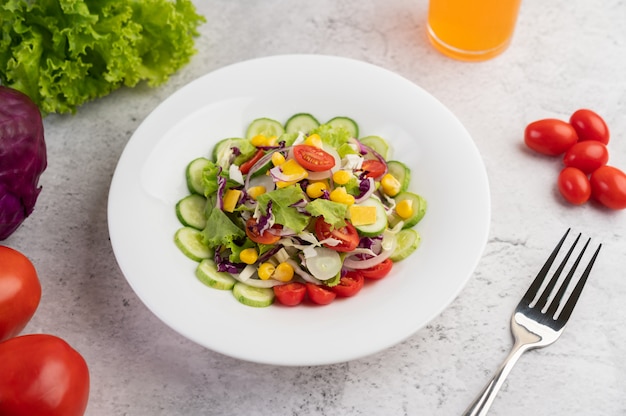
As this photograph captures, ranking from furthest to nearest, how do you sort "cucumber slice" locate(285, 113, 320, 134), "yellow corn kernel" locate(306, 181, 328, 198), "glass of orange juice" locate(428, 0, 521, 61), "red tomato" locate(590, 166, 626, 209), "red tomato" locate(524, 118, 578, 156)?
"glass of orange juice" locate(428, 0, 521, 61) → "red tomato" locate(524, 118, 578, 156) → "cucumber slice" locate(285, 113, 320, 134) → "red tomato" locate(590, 166, 626, 209) → "yellow corn kernel" locate(306, 181, 328, 198)

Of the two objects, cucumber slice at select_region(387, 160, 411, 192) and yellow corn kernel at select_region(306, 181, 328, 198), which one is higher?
yellow corn kernel at select_region(306, 181, 328, 198)

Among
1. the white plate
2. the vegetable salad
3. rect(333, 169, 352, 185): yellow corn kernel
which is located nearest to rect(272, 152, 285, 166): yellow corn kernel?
the vegetable salad

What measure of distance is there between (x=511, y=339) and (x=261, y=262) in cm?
117

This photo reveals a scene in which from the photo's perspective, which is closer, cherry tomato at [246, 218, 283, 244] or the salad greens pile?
cherry tomato at [246, 218, 283, 244]

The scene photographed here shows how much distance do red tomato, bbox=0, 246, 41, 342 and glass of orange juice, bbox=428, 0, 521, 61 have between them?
8.94ft

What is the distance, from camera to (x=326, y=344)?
2936 mm

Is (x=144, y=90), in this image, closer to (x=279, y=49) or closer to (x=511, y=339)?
(x=279, y=49)

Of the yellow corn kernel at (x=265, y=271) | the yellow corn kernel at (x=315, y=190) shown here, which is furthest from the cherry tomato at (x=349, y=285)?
the yellow corn kernel at (x=315, y=190)

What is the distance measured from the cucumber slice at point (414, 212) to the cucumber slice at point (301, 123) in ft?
2.09

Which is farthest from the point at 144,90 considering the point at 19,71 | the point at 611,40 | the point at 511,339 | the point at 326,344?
the point at 611,40

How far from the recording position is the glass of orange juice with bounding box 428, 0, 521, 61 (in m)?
4.23

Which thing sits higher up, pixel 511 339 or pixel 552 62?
pixel 552 62

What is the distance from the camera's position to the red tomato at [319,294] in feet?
10.4

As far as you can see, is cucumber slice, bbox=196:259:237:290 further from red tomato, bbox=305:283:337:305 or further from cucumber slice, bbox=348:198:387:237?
cucumber slice, bbox=348:198:387:237
